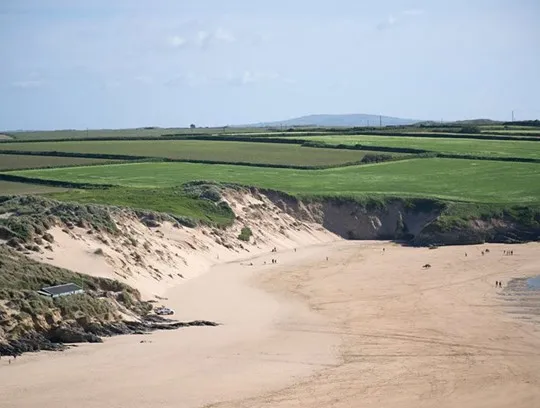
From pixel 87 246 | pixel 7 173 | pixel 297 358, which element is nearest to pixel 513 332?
pixel 297 358

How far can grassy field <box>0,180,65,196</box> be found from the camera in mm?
62625

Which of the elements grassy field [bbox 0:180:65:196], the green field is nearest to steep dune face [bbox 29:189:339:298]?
grassy field [bbox 0:180:65:196]

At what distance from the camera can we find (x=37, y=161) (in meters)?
88.2

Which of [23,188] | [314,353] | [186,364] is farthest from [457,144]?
[186,364]

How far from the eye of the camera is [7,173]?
7456 cm

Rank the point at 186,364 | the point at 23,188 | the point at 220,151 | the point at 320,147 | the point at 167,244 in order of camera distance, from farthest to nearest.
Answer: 1. the point at 320,147
2. the point at 220,151
3. the point at 23,188
4. the point at 167,244
5. the point at 186,364

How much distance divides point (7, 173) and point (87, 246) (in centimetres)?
3610

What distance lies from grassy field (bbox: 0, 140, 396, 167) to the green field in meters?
6.87

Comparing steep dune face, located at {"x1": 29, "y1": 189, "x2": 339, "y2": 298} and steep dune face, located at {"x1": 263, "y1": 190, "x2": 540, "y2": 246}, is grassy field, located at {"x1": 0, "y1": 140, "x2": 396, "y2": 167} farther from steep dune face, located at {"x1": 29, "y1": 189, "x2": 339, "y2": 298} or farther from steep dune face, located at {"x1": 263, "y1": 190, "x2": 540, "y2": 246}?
steep dune face, located at {"x1": 29, "y1": 189, "x2": 339, "y2": 298}

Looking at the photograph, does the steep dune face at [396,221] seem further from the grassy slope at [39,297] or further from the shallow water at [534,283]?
the grassy slope at [39,297]

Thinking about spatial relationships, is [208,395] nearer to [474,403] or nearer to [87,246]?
[474,403]

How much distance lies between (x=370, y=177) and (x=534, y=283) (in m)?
29.4

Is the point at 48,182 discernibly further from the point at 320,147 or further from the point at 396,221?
the point at 320,147

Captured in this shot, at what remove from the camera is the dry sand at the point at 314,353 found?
26359 mm
